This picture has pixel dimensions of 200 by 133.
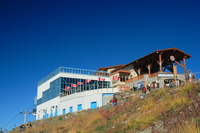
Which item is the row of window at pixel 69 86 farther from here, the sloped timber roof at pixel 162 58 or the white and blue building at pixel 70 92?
the sloped timber roof at pixel 162 58

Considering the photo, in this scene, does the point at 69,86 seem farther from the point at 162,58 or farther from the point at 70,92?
the point at 162,58

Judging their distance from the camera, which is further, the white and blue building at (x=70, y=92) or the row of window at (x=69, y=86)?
the row of window at (x=69, y=86)

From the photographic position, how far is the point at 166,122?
855 centimetres

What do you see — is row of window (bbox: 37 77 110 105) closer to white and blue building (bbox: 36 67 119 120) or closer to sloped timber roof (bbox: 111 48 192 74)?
white and blue building (bbox: 36 67 119 120)

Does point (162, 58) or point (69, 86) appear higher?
point (162, 58)

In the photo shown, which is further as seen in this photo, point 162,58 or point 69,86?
point 69,86

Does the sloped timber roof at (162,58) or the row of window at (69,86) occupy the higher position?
the sloped timber roof at (162,58)

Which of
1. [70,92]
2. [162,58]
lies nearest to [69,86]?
[70,92]

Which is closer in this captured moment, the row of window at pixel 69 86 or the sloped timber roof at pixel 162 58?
the sloped timber roof at pixel 162 58

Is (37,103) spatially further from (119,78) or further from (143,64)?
(143,64)

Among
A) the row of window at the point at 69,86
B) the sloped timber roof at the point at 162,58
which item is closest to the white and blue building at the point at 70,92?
the row of window at the point at 69,86

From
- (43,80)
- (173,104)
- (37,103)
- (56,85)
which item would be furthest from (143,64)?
(173,104)

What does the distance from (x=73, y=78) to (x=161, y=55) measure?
59.3 feet

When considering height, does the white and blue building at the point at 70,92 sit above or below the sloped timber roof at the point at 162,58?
below
